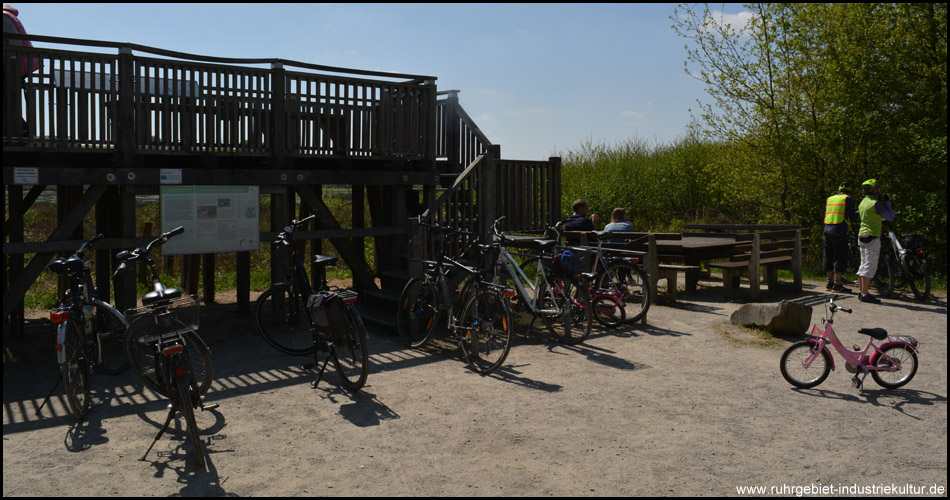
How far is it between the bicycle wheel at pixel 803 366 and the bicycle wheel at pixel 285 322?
4.56 meters

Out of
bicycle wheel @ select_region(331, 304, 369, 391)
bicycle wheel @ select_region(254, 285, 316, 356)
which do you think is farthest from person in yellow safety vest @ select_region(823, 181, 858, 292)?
bicycle wheel @ select_region(331, 304, 369, 391)

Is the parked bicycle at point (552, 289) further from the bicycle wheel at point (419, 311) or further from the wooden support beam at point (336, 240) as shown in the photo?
the wooden support beam at point (336, 240)

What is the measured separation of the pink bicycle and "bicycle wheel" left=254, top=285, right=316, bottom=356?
4624 millimetres

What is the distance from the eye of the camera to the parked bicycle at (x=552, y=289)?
28.1 ft

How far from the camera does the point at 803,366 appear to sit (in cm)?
720

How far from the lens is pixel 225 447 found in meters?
5.48

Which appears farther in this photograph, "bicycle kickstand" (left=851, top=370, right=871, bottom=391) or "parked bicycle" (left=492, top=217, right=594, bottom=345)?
"parked bicycle" (left=492, top=217, right=594, bottom=345)

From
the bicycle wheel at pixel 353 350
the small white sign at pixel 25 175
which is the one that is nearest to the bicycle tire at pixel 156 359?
the bicycle wheel at pixel 353 350

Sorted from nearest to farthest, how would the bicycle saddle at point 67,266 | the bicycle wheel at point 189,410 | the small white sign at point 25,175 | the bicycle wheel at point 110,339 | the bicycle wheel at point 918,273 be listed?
the bicycle wheel at point 189,410 < the bicycle saddle at point 67,266 < the bicycle wheel at point 110,339 < the small white sign at point 25,175 < the bicycle wheel at point 918,273

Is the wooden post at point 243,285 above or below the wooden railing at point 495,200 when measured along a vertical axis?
below

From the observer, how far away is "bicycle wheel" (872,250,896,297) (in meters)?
12.7

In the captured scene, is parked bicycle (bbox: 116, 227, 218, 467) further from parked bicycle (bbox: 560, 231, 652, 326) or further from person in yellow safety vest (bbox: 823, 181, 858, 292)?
person in yellow safety vest (bbox: 823, 181, 858, 292)

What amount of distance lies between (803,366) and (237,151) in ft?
21.0

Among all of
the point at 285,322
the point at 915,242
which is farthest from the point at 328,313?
the point at 915,242
